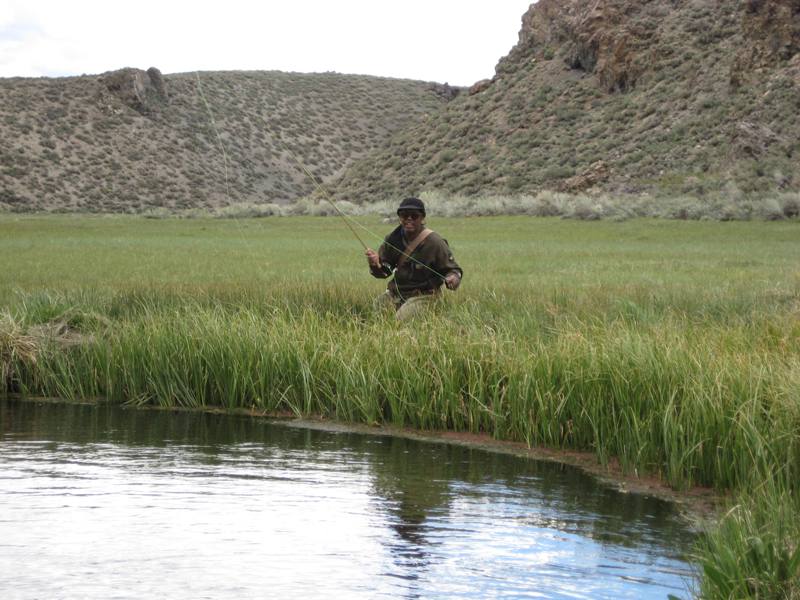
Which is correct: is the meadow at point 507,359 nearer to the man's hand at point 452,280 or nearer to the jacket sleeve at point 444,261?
the man's hand at point 452,280

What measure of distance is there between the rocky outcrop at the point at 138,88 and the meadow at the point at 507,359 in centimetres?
8195

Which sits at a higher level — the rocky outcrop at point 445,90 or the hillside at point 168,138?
the rocky outcrop at point 445,90

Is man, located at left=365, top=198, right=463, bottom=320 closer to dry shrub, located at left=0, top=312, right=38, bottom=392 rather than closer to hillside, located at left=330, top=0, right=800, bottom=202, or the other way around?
dry shrub, located at left=0, top=312, right=38, bottom=392

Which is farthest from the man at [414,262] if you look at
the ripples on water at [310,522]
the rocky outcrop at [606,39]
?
the rocky outcrop at [606,39]

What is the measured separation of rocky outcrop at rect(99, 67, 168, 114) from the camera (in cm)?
10112

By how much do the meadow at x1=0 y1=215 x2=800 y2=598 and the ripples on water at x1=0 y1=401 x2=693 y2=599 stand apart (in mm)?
572

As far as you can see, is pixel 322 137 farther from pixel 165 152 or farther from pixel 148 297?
pixel 148 297

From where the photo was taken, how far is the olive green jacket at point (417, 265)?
13102 mm

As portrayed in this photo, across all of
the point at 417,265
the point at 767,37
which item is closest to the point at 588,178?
the point at 767,37

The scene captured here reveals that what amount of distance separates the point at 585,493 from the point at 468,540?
5.91 ft

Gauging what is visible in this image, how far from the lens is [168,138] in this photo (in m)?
98.2

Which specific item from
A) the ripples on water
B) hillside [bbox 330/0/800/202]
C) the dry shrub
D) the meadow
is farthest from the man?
hillside [bbox 330/0/800/202]

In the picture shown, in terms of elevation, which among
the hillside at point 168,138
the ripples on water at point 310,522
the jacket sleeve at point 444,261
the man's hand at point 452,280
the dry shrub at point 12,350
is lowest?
the ripples on water at point 310,522

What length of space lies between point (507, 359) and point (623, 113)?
57661mm
